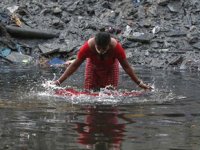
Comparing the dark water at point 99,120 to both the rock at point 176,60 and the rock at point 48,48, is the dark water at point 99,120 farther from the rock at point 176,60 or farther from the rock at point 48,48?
the rock at point 48,48

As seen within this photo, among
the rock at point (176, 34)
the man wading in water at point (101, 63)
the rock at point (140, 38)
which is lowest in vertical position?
the man wading in water at point (101, 63)

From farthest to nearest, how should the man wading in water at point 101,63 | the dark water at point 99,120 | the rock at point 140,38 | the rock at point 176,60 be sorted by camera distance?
the rock at point 140,38
the rock at point 176,60
the man wading in water at point 101,63
the dark water at point 99,120

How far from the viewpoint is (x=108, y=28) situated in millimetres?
19344

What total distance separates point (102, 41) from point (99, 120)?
201cm

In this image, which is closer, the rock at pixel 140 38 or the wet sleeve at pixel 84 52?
the wet sleeve at pixel 84 52

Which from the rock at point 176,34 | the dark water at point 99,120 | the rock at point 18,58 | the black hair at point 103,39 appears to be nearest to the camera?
the dark water at point 99,120

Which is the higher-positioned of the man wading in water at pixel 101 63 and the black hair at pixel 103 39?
the black hair at pixel 103 39

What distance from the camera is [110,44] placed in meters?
9.02

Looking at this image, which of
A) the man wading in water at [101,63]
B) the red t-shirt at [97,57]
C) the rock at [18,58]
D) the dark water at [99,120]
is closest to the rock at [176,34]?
the rock at [18,58]

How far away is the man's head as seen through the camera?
852 centimetres

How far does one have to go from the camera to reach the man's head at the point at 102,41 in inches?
335

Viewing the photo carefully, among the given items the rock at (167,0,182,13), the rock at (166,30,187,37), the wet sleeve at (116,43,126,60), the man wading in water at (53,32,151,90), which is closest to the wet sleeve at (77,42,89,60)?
the man wading in water at (53,32,151,90)

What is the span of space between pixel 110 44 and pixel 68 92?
1.05 metres

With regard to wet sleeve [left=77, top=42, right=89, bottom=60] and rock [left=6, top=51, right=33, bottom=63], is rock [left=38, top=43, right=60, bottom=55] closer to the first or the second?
rock [left=6, top=51, right=33, bottom=63]
